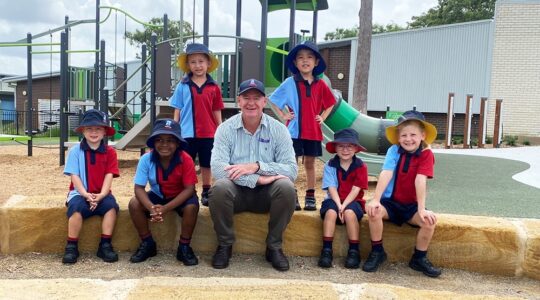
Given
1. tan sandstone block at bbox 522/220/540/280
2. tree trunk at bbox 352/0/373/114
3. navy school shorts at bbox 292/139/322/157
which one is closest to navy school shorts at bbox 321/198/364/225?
navy school shorts at bbox 292/139/322/157

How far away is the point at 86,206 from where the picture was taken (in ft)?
11.1

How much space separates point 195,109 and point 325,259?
1698 millimetres

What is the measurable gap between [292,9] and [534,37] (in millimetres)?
14016

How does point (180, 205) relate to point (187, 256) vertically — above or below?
above

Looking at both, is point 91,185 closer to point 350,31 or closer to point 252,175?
point 252,175

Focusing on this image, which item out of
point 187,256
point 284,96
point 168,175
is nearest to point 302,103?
point 284,96

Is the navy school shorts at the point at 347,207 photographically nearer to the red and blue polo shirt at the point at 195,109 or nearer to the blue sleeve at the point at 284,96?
the blue sleeve at the point at 284,96

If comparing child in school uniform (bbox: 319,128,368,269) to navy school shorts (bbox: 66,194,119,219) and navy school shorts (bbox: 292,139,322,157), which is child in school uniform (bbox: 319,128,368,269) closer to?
navy school shorts (bbox: 292,139,322,157)

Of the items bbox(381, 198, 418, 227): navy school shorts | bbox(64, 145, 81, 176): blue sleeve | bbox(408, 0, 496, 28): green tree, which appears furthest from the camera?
bbox(408, 0, 496, 28): green tree

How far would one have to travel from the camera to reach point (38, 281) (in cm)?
238

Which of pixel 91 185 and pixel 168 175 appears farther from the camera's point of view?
pixel 91 185

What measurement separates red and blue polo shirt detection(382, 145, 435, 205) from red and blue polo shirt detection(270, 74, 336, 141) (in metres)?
0.82

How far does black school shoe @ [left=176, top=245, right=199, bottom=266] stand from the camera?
330 cm

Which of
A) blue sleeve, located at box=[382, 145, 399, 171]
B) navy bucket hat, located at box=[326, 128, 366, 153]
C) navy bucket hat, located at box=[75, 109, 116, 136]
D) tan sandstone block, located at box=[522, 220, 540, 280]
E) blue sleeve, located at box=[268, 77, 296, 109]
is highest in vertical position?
blue sleeve, located at box=[268, 77, 296, 109]
